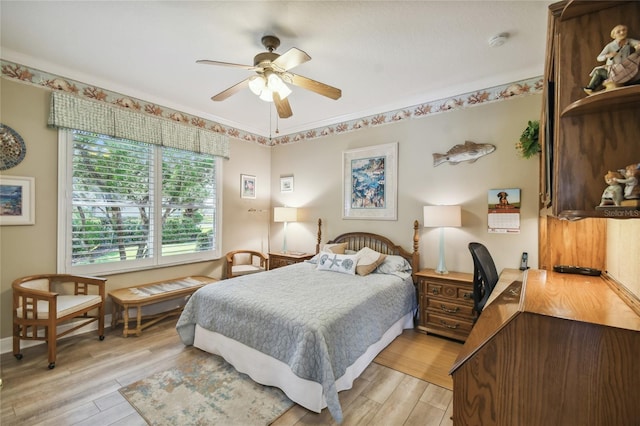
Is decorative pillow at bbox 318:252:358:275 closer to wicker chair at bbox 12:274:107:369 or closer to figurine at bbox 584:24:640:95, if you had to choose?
wicker chair at bbox 12:274:107:369

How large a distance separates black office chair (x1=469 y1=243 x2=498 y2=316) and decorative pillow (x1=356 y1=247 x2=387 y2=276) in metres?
1.13

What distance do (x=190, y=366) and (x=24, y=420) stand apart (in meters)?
1.02

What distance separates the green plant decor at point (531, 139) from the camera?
2.69 m

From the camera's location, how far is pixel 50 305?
7.89 feet

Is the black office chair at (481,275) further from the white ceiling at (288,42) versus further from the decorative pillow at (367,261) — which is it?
the white ceiling at (288,42)

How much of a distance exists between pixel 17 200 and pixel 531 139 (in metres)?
4.99

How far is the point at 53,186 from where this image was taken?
2893mm

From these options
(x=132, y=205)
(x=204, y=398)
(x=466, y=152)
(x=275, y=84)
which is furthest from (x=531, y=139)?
(x=132, y=205)

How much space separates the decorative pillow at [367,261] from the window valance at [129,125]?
8.57 ft

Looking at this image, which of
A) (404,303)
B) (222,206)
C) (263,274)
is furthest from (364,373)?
(222,206)

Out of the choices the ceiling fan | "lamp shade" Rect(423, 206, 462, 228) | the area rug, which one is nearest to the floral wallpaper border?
"lamp shade" Rect(423, 206, 462, 228)

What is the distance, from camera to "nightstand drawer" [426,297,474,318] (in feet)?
9.35

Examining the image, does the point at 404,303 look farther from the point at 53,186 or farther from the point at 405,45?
the point at 53,186

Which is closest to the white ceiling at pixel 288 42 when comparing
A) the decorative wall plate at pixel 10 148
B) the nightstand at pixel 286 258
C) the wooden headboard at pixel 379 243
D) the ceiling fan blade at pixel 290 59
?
the ceiling fan blade at pixel 290 59
